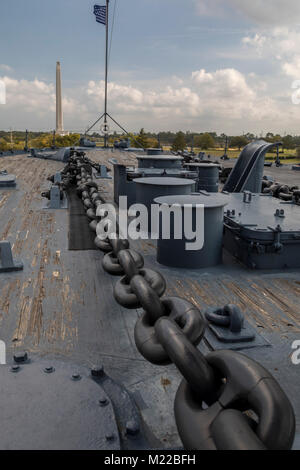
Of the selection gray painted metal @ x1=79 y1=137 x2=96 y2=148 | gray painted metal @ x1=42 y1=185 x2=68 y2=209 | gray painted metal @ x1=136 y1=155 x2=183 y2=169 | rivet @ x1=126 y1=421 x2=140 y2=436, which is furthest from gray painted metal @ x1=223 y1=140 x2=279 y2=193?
gray painted metal @ x1=79 y1=137 x2=96 y2=148

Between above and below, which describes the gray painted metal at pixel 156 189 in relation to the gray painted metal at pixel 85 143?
below

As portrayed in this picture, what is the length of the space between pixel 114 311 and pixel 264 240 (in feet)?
4.92

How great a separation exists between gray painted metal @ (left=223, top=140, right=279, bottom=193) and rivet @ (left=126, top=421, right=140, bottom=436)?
495cm

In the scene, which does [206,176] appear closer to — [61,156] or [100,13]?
[61,156]

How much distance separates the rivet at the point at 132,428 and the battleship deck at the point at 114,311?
77 millimetres

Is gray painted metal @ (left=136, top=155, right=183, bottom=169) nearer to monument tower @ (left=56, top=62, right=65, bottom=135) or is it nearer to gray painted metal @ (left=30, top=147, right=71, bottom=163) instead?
gray painted metal @ (left=30, top=147, right=71, bottom=163)

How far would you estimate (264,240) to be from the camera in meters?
3.13

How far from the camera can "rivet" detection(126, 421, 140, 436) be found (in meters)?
1.26

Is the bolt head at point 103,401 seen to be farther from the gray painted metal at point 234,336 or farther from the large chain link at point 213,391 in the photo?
the gray painted metal at point 234,336

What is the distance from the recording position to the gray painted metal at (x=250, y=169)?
5.76 metres

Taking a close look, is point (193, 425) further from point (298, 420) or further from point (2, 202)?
point (2, 202)

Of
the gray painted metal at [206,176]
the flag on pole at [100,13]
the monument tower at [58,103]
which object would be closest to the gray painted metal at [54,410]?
the gray painted metal at [206,176]

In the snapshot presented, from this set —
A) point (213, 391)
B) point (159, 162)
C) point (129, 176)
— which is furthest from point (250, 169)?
point (213, 391)
